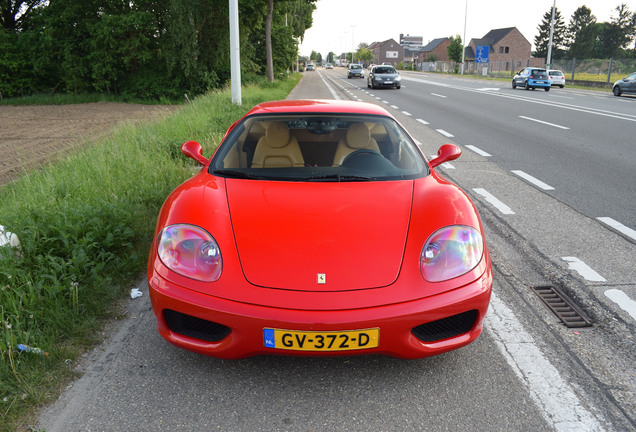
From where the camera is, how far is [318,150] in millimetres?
3881

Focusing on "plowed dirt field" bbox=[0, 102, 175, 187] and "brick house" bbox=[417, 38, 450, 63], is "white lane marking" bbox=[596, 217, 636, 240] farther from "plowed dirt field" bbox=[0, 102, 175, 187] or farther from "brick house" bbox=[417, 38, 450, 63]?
"brick house" bbox=[417, 38, 450, 63]

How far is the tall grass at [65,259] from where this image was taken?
8.13 ft

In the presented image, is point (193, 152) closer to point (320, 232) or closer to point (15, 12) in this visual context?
point (320, 232)

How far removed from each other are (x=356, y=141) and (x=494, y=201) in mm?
2754

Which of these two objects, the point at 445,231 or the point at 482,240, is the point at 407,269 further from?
the point at 482,240

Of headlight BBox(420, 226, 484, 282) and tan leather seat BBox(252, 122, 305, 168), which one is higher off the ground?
tan leather seat BBox(252, 122, 305, 168)

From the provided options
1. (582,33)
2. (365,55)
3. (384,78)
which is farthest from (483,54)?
(365,55)

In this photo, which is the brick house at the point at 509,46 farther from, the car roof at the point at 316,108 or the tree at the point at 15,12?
the car roof at the point at 316,108

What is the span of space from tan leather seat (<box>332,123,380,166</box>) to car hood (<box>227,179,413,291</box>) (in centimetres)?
70

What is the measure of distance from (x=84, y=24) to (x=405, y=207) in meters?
31.1

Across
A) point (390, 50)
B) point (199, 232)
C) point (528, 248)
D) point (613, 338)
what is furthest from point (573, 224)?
point (390, 50)

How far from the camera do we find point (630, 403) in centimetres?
226

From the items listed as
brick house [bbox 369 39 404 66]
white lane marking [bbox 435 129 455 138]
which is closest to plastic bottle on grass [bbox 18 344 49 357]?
white lane marking [bbox 435 129 455 138]

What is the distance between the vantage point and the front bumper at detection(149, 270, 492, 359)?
2.16m
